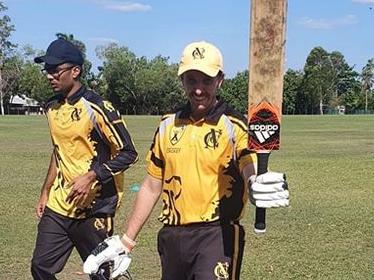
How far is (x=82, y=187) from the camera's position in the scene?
Answer: 18.7 ft

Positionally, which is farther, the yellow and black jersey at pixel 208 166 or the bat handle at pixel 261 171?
the yellow and black jersey at pixel 208 166

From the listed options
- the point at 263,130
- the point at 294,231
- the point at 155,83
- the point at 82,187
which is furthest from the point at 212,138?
the point at 155,83

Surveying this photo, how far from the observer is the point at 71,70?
588 centimetres

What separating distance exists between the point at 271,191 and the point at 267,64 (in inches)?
25.6

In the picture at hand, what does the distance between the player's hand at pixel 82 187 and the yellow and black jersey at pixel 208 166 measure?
4.78 feet

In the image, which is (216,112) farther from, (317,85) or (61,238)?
(317,85)

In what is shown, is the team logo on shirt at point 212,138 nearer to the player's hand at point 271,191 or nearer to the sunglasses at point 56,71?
the player's hand at point 271,191

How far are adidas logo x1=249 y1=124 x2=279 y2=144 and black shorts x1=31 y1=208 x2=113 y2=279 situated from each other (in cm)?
237

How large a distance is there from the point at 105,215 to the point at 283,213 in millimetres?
6087

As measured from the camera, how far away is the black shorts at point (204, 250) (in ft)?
14.0

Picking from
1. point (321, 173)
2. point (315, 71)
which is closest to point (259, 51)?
point (321, 173)

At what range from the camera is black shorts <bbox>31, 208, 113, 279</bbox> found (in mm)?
5824

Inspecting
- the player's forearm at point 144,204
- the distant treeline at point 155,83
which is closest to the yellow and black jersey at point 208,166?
the player's forearm at point 144,204

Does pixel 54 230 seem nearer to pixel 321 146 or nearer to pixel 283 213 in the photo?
pixel 283 213
